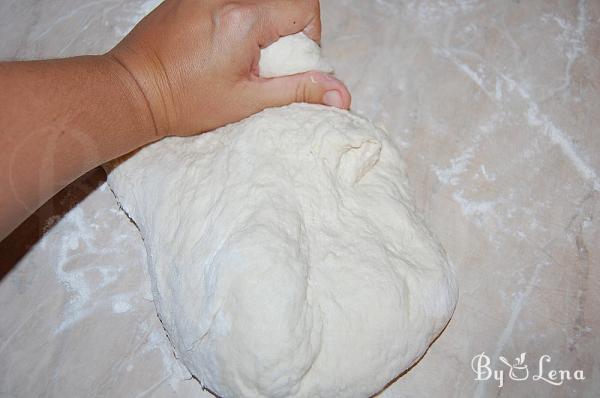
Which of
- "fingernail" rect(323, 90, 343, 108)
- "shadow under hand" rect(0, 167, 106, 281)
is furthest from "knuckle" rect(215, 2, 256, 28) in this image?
"shadow under hand" rect(0, 167, 106, 281)

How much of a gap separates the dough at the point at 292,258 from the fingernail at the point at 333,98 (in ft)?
0.14

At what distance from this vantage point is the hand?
123cm

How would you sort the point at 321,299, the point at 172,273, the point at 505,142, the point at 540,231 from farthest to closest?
the point at 505,142, the point at 540,231, the point at 172,273, the point at 321,299

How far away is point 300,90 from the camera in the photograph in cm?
129

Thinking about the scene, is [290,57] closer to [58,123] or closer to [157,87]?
[157,87]

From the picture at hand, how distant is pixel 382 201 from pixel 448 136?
0.57 metres

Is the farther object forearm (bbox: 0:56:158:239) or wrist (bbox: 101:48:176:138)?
wrist (bbox: 101:48:176:138)

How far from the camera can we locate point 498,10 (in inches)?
73.6

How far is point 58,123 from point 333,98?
707mm

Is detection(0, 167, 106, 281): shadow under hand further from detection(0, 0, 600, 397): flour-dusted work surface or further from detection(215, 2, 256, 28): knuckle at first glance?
detection(215, 2, 256, 28): knuckle

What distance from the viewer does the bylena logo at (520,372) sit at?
4.46ft

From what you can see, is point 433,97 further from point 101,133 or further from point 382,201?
point 101,133

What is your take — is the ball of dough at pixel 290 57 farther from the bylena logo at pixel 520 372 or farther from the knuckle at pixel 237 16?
the bylena logo at pixel 520 372

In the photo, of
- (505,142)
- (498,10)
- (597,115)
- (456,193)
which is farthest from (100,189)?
(597,115)
